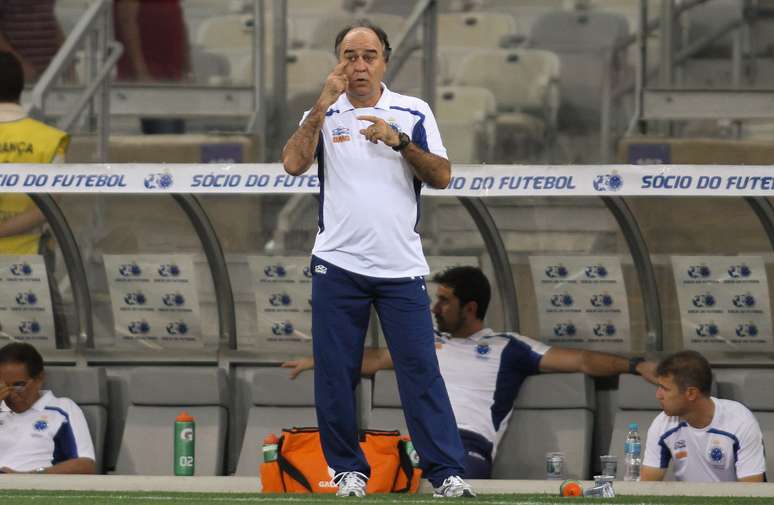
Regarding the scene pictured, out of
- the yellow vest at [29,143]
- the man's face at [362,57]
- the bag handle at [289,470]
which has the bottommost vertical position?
the bag handle at [289,470]

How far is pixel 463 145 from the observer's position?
45.8 ft

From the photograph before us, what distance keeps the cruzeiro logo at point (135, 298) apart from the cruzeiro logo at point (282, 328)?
0.77m

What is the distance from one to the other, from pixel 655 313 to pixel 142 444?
295 centimetres

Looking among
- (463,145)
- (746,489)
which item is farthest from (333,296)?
(463,145)

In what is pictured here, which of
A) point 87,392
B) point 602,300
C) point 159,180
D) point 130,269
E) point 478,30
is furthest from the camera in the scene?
point 478,30

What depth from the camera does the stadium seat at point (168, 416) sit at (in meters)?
9.98

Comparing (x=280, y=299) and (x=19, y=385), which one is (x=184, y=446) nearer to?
(x=19, y=385)

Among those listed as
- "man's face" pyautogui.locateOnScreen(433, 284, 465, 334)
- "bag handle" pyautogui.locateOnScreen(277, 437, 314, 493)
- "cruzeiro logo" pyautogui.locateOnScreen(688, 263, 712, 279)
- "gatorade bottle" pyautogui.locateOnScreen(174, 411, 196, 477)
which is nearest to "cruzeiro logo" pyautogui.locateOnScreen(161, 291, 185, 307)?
"gatorade bottle" pyautogui.locateOnScreen(174, 411, 196, 477)

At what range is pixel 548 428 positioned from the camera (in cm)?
961

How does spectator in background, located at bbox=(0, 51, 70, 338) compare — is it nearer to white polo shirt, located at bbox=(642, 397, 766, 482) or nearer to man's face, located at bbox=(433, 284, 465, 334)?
man's face, located at bbox=(433, 284, 465, 334)

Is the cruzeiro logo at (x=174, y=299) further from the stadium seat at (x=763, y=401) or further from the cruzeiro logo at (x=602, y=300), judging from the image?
the stadium seat at (x=763, y=401)

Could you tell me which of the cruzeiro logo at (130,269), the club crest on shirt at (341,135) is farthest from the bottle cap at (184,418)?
the club crest on shirt at (341,135)

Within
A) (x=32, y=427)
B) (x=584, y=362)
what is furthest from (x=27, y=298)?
(x=584, y=362)

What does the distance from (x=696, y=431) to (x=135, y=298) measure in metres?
3.41
